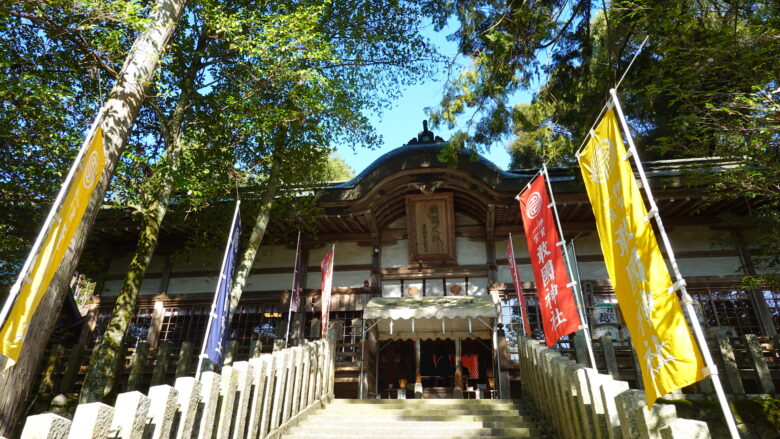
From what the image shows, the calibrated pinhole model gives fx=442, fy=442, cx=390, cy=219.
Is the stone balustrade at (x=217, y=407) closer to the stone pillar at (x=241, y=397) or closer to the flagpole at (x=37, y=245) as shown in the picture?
the stone pillar at (x=241, y=397)

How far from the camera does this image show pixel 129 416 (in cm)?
286

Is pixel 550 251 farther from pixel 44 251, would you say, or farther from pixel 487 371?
pixel 487 371

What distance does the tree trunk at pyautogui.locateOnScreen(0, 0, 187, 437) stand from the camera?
381cm

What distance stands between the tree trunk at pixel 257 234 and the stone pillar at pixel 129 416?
4500 mm

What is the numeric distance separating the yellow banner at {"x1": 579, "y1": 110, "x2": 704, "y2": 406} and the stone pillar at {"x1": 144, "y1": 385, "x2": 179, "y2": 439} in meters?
3.26

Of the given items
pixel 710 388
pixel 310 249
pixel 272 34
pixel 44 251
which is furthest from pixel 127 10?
pixel 710 388

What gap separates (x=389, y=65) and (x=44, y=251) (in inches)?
322

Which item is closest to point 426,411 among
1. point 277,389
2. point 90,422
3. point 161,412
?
point 277,389

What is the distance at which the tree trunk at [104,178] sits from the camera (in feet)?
12.5

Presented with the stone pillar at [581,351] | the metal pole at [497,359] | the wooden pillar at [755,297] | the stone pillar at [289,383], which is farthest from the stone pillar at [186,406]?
the wooden pillar at [755,297]

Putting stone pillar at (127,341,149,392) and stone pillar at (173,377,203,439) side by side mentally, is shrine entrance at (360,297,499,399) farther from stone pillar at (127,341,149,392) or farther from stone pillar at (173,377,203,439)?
stone pillar at (173,377,203,439)

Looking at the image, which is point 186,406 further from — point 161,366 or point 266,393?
point 161,366

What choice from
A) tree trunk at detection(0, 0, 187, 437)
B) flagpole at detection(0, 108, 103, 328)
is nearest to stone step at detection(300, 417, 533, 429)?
tree trunk at detection(0, 0, 187, 437)

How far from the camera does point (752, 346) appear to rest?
268 inches
